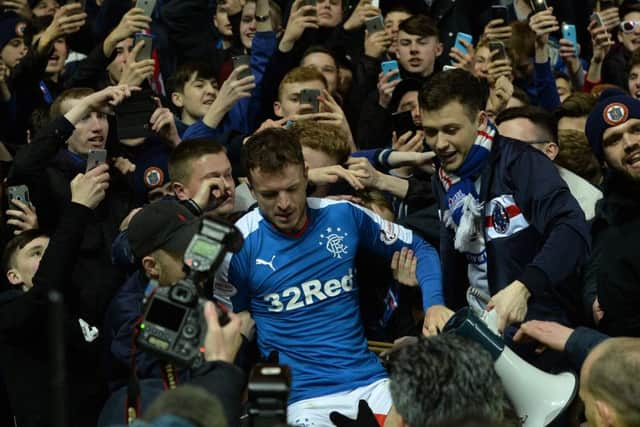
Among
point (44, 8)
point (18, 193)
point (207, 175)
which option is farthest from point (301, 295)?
point (44, 8)

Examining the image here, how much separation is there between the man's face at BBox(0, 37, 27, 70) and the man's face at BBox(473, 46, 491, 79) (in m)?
3.76

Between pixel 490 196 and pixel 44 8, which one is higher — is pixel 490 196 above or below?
above

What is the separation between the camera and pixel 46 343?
6348 mm

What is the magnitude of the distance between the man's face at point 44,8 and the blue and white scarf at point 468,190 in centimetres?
616

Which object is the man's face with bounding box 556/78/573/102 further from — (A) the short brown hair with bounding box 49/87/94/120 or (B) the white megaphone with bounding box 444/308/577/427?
(B) the white megaphone with bounding box 444/308/577/427

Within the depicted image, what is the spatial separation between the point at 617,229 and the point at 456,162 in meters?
0.92

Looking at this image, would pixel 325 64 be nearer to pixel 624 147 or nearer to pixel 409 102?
pixel 409 102

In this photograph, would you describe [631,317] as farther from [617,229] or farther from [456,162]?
[456,162]

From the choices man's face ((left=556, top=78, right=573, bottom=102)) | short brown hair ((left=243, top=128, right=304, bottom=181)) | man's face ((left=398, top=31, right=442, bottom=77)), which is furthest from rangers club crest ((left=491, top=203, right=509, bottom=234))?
man's face ((left=556, top=78, right=573, bottom=102))

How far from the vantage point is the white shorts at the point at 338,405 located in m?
5.72

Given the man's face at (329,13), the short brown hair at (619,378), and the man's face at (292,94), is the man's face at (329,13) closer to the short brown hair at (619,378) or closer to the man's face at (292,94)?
the man's face at (292,94)

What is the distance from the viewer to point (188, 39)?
11.2 meters

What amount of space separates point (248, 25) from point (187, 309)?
670cm

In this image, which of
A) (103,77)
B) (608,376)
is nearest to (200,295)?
(608,376)
